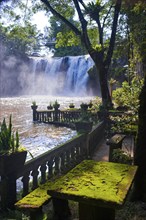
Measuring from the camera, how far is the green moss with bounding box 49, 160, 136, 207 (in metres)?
2.48

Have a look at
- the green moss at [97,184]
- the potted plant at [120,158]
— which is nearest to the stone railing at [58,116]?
the potted plant at [120,158]

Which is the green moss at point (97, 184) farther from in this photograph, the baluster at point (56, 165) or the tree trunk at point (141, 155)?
the baluster at point (56, 165)

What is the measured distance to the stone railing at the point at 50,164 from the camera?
4.92 m

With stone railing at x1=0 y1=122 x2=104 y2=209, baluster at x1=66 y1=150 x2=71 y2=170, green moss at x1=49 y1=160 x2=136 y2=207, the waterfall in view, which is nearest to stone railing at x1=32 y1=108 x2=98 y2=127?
stone railing at x1=0 y1=122 x2=104 y2=209

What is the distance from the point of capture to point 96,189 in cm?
262

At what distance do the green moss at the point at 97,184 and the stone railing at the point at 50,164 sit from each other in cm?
205

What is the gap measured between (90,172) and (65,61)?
126 feet

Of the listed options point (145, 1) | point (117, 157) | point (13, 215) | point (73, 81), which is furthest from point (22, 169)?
point (73, 81)

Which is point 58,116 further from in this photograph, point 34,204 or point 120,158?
point 34,204

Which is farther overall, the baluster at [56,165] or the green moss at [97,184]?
the baluster at [56,165]

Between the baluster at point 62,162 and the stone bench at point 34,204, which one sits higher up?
the stone bench at point 34,204

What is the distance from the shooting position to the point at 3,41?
5044 centimetres

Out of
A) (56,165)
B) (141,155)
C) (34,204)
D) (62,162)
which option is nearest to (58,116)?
(62,162)

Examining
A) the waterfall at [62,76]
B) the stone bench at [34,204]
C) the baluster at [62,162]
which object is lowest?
the baluster at [62,162]
